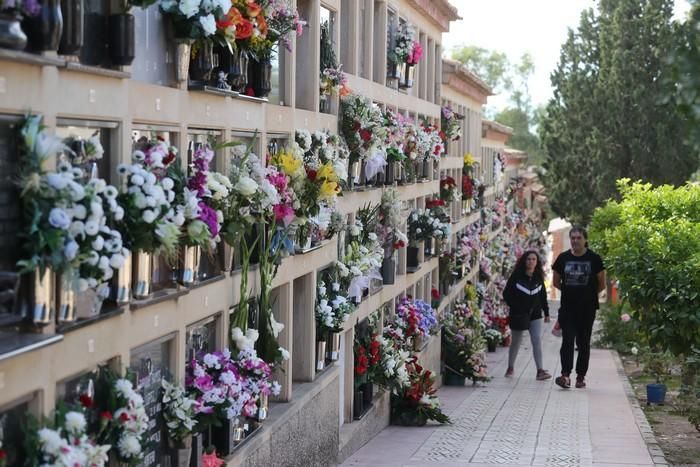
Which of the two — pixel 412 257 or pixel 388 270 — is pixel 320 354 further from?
pixel 412 257

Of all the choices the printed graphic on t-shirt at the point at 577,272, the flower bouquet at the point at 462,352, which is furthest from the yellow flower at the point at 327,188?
the flower bouquet at the point at 462,352

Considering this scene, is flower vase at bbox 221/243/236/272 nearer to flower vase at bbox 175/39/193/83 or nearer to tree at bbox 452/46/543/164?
flower vase at bbox 175/39/193/83

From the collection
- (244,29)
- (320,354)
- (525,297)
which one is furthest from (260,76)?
(525,297)

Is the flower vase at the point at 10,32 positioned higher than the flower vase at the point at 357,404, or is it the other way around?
the flower vase at the point at 10,32

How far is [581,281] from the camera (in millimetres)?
15586

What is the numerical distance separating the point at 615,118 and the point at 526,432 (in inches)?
998

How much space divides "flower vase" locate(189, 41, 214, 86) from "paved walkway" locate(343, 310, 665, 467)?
5058 mm

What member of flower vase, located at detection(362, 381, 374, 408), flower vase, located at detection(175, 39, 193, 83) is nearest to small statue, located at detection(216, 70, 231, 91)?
flower vase, located at detection(175, 39, 193, 83)

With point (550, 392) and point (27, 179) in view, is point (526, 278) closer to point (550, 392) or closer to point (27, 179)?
point (550, 392)

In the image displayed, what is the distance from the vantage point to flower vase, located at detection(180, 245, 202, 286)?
22.4ft

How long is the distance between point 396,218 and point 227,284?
6231mm

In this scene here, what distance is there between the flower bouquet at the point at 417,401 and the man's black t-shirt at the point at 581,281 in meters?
2.01

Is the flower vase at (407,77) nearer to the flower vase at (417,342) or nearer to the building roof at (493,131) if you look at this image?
the flower vase at (417,342)

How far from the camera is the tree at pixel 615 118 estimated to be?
36.4 metres
